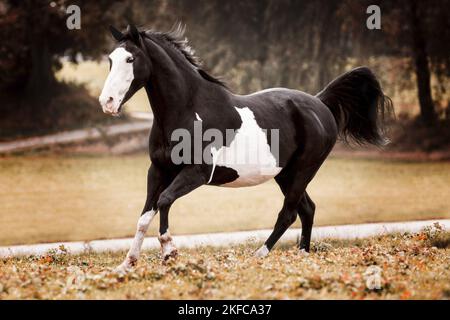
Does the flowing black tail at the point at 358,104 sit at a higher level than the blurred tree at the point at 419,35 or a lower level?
lower

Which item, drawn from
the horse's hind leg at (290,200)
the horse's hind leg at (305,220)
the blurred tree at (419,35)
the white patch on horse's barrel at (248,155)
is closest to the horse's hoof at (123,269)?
the white patch on horse's barrel at (248,155)

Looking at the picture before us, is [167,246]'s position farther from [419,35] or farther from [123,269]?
[419,35]

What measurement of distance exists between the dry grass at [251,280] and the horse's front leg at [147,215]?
1.18 ft

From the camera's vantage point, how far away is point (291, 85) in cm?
2556

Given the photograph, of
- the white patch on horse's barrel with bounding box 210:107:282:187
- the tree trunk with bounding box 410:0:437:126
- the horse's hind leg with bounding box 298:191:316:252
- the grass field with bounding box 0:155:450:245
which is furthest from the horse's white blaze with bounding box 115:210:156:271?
the tree trunk with bounding box 410:0:437:126

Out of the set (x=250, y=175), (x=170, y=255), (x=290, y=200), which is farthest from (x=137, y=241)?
(x=290, y=200)

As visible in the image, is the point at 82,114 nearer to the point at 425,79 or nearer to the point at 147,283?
the point at 425,79

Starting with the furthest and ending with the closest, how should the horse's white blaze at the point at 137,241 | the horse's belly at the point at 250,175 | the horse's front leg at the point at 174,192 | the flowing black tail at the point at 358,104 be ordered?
the flowing black tail at the point at 358,104
the horse's belly at the point at 250,175
the horse's white blaze at the point at 137,241
the horse's front leg at the point at 174,192

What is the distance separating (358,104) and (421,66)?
14.7 metres

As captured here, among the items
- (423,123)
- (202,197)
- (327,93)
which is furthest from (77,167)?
(327,93)

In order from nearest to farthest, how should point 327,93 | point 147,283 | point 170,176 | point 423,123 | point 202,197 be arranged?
point 147,283 < point 170,176 < point 327,93 < point 202,197 < point 423,123

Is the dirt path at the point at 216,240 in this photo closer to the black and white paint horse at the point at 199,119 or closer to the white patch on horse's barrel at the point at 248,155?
the black and white paint horse at the point at 199,119

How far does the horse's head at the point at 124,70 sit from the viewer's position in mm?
6812
